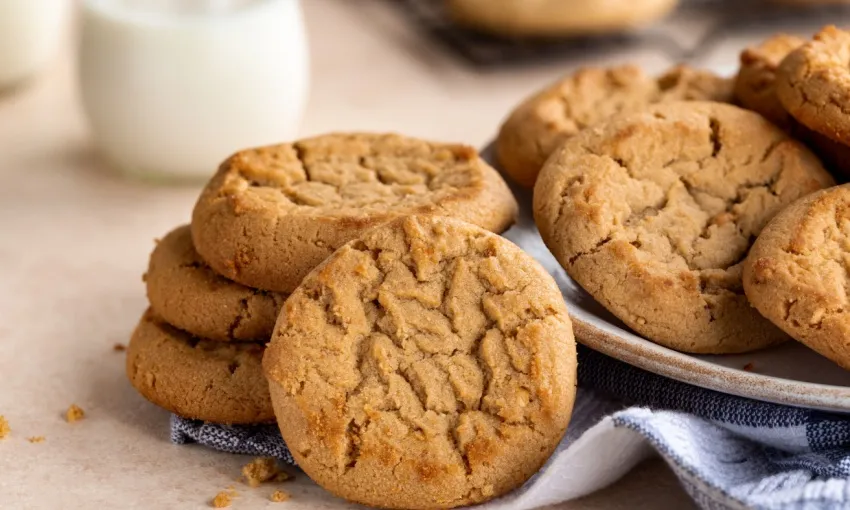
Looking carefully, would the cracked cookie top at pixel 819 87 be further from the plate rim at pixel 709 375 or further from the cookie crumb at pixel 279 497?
the cookie crumb at pixel 279 497

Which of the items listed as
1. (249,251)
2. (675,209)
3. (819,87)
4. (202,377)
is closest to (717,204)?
(675,209)

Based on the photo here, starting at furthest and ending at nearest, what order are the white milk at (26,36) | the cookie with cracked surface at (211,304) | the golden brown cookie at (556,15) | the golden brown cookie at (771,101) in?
the golden brown cookie at (556,15) < the white milk at (26,36) < the golden brown cookie at (771,101) < the cookie with cracked surface at (211,304)

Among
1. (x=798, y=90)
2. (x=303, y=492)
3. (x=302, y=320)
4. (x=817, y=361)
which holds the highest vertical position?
(x=798, y=90)

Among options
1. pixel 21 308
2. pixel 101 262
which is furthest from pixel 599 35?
pixel 21 308

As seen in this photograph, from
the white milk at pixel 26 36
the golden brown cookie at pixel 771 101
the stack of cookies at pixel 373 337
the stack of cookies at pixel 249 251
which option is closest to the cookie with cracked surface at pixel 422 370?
the stack of cookies at pixel 373 337

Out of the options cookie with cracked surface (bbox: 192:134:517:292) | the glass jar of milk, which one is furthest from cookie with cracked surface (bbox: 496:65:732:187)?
the glass jar of milk

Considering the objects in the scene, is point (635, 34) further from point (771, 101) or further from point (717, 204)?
point (717, 204)

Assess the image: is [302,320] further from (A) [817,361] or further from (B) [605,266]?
(A) [817,361]
